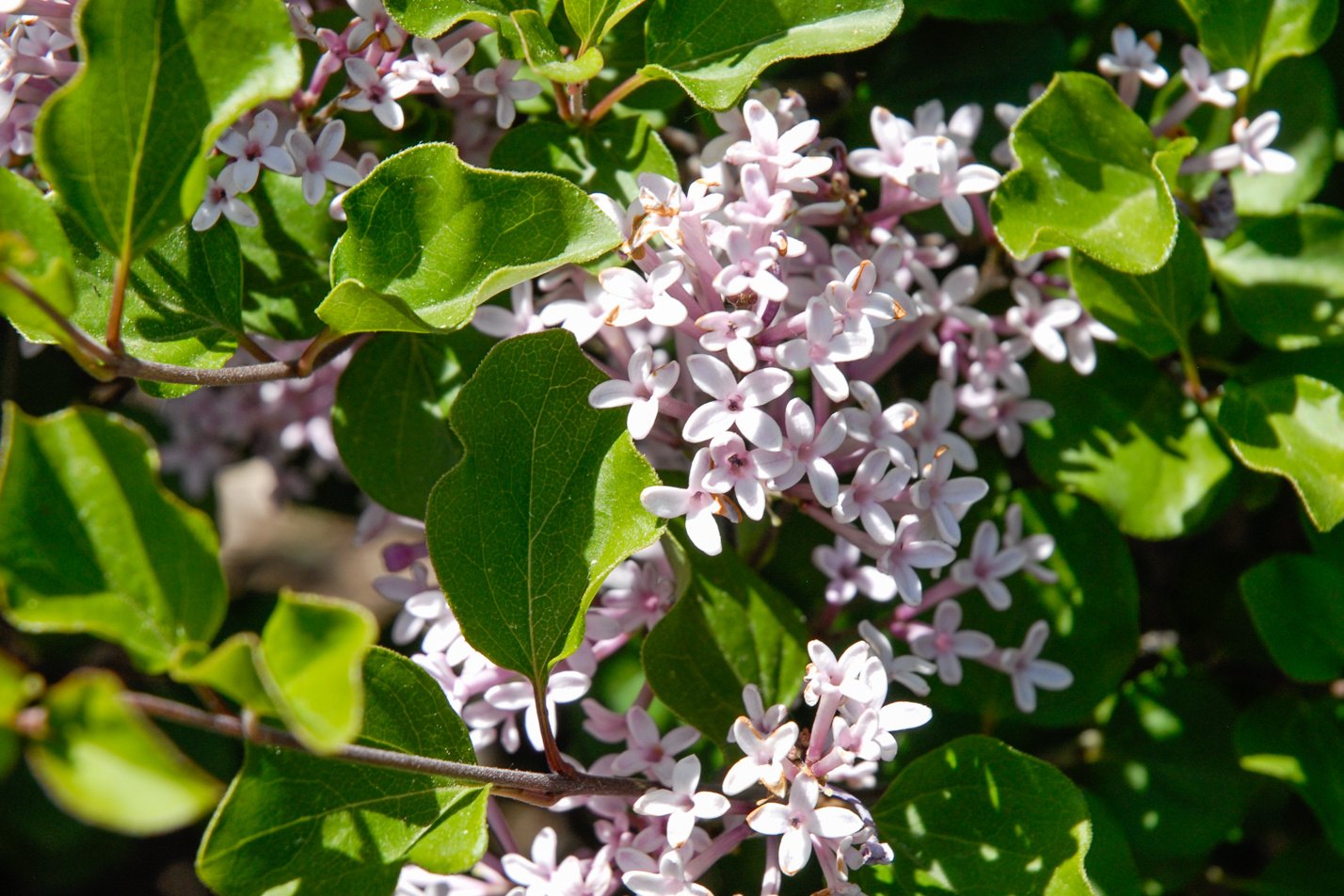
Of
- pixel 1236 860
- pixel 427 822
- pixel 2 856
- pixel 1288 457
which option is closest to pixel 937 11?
pixel 1288 457

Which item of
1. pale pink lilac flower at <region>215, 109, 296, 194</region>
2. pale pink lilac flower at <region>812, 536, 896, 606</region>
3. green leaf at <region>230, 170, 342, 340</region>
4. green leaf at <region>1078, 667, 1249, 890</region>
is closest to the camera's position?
pale pink lilac flower at <region>215, 109, 296, 194</region>

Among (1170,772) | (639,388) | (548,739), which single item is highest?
(639,388)

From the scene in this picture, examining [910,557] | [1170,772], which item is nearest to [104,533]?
[910,557]

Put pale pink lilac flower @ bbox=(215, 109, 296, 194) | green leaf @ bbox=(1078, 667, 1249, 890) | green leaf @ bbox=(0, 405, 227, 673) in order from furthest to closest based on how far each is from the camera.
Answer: green leaf @ bbox=(1078, 667, 1249, 890) → pale pink lilac flower @ bbox=(215, 109, 296, 194) → green leaf @ bbox=(0, 405, 227, 673)

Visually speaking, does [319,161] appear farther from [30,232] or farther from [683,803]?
[683,803]

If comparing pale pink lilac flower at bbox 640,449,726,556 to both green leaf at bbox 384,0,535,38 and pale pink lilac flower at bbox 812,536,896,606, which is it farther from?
green leaf at bbox 384,0,535,38

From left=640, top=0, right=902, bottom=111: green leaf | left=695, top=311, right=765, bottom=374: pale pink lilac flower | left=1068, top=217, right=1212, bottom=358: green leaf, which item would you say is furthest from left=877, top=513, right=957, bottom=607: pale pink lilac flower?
left=640, top=0, right=902, bottom=111: green leaf
